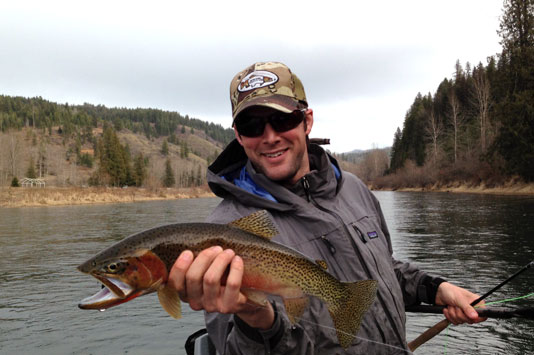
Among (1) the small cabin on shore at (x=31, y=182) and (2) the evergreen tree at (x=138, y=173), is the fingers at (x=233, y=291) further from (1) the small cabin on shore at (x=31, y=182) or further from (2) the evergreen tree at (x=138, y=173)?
(1) the small cabin on shore at (x=31, y=182)

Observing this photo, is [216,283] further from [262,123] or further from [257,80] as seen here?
[257,80]

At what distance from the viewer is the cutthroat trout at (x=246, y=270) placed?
2217mm

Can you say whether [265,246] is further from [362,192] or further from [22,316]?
[22,316]

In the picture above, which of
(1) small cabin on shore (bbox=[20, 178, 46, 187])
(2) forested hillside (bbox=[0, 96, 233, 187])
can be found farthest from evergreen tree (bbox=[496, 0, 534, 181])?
(1) small cabin on shore (bbox=[20, 178, 46, 187])

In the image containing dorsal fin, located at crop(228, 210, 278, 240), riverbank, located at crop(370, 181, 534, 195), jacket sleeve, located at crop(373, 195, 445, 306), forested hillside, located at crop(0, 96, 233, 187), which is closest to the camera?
dorsal fin, located at crop(228, 210, 278, 240)

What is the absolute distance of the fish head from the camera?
2182mm

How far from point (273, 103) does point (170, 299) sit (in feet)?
4.94

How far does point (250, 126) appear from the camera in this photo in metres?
3.01

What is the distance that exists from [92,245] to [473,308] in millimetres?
16178

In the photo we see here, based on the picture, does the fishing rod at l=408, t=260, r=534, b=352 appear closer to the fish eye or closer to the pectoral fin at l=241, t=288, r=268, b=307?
the pectoral fin at l=241, t=288, r=268, b=307

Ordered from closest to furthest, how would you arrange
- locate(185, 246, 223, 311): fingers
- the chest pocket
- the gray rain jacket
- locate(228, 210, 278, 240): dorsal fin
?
1. locate(185, 246, 223, 311): fingers
2. the gray rain jacket
3. locate(228, 210, 278, 240): dorsal fin
4. the chest pocket

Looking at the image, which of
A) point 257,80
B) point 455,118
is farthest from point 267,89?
point 455,118

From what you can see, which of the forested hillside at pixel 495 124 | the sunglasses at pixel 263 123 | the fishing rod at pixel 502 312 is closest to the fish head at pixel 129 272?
the sunglasses at pixel 263 123

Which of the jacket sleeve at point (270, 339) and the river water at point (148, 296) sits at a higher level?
the jacket sleeve at point (270, 339)
